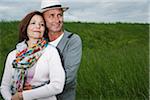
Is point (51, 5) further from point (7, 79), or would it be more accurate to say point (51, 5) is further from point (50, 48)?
point (7, 79)

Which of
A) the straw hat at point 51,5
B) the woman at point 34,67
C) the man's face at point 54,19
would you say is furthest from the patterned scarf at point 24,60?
the straw hat at point 51,5

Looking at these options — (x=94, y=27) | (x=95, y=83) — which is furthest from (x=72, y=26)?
(x=95, y=83)

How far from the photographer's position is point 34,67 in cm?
219

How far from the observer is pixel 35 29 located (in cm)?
221

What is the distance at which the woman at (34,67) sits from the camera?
216 cm

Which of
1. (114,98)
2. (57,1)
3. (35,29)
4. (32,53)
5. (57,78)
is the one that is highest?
(57,1)

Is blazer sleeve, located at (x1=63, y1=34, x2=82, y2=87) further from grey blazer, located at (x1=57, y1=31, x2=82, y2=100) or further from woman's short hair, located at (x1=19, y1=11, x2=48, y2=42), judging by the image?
woman's short hair, located at (x1=19, y1=11, x2=48, y2=42)

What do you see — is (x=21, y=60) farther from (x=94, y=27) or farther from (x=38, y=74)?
(x=94, y=27)

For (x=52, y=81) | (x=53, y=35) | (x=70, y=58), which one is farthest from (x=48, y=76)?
(x=53, y=35)

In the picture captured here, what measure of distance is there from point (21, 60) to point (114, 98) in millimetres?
4054

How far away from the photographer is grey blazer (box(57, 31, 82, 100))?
2.32m

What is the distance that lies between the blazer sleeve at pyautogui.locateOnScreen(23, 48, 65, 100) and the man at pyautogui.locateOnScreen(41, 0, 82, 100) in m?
0.12

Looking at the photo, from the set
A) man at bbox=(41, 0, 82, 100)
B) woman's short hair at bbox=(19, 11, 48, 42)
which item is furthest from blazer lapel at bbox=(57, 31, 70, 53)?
woman's short hair at bbox=(19, 11, 48, 42)

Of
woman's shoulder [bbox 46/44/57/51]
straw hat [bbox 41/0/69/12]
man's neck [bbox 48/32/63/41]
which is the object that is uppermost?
straw hat [bbox 41/0/69/12]
